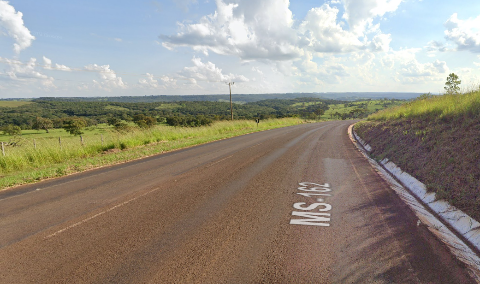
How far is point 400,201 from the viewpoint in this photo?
5668mm

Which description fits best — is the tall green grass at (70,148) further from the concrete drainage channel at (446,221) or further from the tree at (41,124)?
the tree at (41,124)

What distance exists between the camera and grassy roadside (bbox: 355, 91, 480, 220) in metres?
5.10

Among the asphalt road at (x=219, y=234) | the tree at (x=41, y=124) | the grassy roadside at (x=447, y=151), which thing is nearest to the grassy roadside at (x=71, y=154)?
the asphalt road at (x=219, y=234)

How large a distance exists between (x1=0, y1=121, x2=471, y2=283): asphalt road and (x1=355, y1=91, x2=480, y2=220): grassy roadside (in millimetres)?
1035

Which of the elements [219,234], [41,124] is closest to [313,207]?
[219,234]

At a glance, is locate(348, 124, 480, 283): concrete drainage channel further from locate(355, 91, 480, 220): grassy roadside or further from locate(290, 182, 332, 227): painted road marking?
locate(290, 182, 332, 227): painted road marking

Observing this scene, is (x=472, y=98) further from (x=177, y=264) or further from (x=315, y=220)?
(x=177, y=264)

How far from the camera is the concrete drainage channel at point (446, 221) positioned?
3615mm

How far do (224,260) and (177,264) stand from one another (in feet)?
2.15

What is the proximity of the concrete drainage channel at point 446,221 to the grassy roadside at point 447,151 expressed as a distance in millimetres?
171

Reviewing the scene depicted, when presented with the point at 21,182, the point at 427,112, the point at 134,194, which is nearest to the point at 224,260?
the point at 134,194

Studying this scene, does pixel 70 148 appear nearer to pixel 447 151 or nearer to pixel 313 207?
pixel 313 207

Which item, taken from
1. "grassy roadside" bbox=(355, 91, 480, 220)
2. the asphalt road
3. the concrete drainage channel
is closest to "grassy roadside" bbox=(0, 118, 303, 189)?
the asphalt road

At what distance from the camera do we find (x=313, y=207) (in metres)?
5.55
